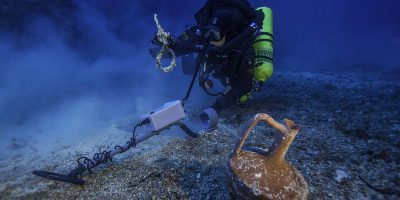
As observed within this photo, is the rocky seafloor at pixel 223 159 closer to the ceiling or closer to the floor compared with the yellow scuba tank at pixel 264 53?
closer to the floor

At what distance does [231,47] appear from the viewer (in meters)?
4.61

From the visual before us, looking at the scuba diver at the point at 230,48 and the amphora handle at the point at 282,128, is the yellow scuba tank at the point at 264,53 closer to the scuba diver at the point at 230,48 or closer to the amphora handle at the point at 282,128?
the scuba diver at the point at 230,48

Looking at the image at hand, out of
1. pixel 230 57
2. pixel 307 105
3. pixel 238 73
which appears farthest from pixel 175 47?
pixel 307 105

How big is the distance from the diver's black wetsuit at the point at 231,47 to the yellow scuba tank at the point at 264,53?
0.19 meters

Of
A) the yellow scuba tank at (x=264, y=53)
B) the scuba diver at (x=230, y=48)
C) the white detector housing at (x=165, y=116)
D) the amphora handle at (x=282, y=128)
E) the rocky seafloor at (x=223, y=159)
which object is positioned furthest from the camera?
the yellow scuba tank at (x=264, y=53)

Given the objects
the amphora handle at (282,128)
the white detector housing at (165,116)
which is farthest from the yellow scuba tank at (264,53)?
the amphora handle at (282,128)

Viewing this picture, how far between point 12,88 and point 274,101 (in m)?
7.93

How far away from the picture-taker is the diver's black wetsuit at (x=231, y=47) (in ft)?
15.1

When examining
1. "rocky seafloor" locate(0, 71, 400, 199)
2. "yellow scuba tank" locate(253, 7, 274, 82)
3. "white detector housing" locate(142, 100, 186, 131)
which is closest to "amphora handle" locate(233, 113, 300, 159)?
"rocky seafloor" locate(0, 71, 400, 199)

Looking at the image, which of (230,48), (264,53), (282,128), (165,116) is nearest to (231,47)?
(230,48)

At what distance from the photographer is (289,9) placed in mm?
67688

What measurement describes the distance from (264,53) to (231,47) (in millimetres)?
979

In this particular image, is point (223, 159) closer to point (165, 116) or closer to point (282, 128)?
point (165, 116)

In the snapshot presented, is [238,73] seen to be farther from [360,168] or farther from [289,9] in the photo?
[289,9]
